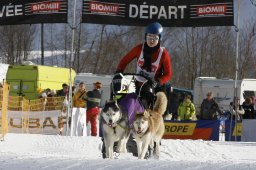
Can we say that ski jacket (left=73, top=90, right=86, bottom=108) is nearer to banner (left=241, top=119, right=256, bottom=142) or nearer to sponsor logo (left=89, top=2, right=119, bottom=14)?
sponsor logo (left=89, top=2, right=119, bottom=14)

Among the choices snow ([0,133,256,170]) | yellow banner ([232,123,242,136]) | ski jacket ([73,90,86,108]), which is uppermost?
ski jacket ([73,90,86,108])

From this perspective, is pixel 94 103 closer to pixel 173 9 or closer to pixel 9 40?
pixel 173 9

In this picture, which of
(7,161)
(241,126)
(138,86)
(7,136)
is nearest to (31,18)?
(7,136)

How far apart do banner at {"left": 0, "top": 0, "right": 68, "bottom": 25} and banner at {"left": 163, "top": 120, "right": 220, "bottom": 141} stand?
3.59m

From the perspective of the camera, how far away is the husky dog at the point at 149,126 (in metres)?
6.59

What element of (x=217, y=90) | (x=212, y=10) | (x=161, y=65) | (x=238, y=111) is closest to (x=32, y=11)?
(x=212, y=10)

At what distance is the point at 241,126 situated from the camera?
1409cm

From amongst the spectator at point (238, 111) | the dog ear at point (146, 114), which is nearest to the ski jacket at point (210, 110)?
the spectator at point (238, 111)

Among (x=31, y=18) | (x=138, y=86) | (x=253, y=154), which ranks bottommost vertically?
(x=253, y=154)

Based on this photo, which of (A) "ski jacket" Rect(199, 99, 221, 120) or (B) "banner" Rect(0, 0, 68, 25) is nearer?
(B) "banner" Rect(0, 0, 68, 25)

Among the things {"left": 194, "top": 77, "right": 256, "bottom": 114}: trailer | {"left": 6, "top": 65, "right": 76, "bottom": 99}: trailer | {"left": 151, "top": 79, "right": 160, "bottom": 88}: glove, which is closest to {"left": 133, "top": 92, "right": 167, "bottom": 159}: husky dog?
{"left": 151, "top": 79, "right": 160, "bottom": 88}: glove

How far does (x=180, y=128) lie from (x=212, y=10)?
2.86 m

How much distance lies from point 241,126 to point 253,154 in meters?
3.63

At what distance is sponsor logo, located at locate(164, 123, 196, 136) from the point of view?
562 inches
